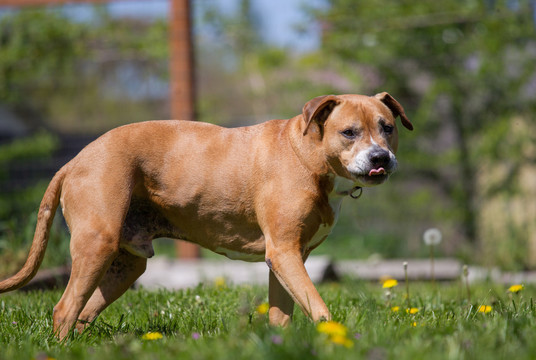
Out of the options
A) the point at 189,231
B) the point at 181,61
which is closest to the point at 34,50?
the point at 181,61

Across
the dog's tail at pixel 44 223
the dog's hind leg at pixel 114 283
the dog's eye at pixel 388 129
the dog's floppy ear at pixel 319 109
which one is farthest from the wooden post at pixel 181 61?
the dog's eye at pixel 388 129

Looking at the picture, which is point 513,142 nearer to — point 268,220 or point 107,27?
point 268,220

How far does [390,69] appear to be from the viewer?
9.13 meters

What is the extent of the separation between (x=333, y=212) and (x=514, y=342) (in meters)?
1.30

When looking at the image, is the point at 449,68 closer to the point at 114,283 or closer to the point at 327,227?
the point at 327,227

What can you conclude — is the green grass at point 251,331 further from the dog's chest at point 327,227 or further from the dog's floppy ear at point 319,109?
the dog's floppy ear at point 319,109

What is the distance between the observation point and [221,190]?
147 inches

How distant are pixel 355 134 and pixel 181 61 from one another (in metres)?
5.11

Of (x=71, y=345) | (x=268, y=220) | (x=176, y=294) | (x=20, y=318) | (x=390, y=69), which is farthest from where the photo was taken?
(x=390, y=69)

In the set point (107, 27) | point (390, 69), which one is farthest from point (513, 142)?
point (107, 27)

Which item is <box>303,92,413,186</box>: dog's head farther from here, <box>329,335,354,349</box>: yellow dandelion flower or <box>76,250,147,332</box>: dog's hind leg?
<box>76,250,147,332</box>: dog's hind leg

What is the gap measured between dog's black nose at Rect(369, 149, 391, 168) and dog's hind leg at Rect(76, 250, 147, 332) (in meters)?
1.64

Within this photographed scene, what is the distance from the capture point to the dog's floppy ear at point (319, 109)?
355cm

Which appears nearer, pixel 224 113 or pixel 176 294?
pixel 176 294
